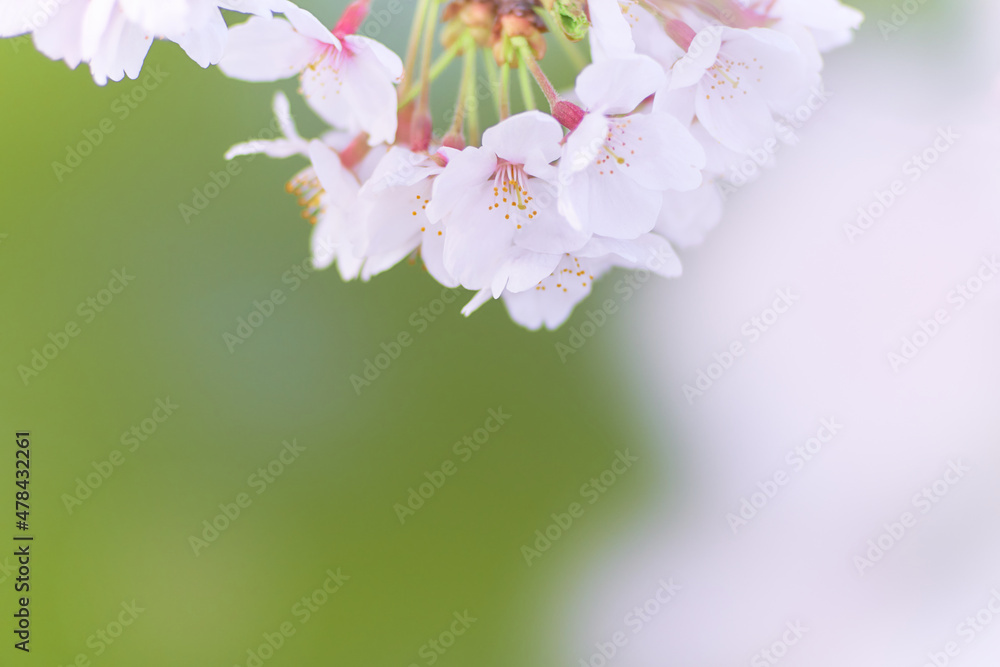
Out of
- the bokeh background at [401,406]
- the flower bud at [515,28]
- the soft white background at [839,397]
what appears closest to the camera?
the flower bud at [515,28]

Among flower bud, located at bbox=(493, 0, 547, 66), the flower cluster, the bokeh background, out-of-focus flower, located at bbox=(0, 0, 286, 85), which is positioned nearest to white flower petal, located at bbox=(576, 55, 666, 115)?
the flower cluster

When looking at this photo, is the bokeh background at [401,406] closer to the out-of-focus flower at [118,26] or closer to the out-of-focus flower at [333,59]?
the out-of-focus flower at [333,59]

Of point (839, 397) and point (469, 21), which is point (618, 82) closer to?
point (469, 21)

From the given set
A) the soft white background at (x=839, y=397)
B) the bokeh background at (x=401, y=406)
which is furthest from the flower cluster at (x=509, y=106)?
the soft white background at (x=839, y=397)

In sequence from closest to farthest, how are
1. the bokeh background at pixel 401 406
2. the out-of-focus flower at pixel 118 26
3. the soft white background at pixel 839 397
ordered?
the out-of-focus flower at pixel 118 26 < the bokeh background at pixel 401 406 < the soft white background at pixel 839 397

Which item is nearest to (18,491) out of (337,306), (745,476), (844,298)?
(337,306)

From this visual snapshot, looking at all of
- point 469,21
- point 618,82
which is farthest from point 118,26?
point 618,82
